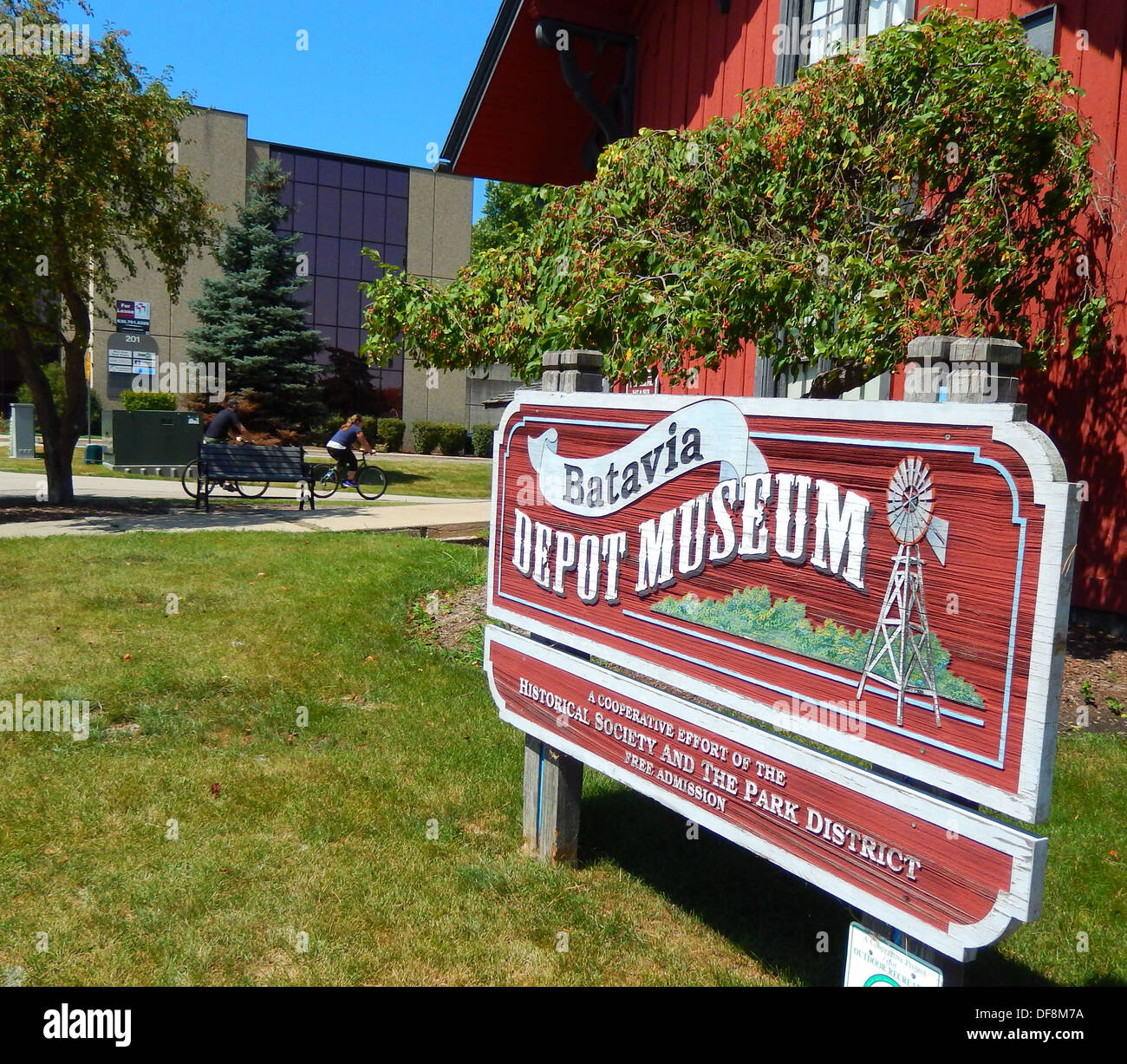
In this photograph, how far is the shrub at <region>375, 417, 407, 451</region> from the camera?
34.3m

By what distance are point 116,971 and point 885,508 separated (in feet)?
9.98

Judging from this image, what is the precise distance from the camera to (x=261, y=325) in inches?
1111

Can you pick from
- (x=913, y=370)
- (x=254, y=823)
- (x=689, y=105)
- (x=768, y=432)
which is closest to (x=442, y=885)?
(x=254, y=823)

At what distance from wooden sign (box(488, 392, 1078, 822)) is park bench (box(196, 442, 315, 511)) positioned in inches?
423

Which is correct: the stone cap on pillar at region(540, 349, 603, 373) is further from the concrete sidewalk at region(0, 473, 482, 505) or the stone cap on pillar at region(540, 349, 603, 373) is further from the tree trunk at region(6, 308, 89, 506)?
the concrete sidewalk at region(0, 473, 482, 505)

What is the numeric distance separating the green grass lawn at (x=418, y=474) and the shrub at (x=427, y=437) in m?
5.20

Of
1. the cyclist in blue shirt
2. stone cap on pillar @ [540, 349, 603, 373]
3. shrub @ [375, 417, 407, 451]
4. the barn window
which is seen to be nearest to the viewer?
stone cap on pillar @ [540, 349, 603, 373]

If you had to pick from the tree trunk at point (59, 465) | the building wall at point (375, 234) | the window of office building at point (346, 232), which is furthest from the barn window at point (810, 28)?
the window of office building at point (346, 232)

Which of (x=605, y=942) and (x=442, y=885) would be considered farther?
(x=442, y=885)

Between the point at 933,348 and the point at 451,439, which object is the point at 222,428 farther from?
the point at 451,439

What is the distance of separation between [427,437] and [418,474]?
10.4m

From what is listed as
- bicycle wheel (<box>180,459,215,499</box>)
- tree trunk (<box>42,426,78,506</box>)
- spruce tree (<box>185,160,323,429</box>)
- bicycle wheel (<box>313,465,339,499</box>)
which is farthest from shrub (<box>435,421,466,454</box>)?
tree trunk (<box>42,426,78,506</box>)

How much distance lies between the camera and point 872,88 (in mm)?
6824

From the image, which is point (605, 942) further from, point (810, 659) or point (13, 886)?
point (13, 886)
